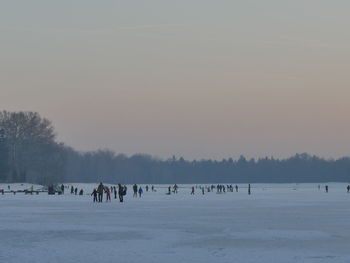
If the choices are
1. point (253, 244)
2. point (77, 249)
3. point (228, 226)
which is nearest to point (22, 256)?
point (77, 249)

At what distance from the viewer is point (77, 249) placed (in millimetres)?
18703

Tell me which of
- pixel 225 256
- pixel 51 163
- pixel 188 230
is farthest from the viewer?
pixel 51 163

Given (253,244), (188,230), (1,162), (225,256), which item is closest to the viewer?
(225,256)

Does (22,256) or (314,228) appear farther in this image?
(314,228)

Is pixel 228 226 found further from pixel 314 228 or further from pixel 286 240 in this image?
pixel 286 240

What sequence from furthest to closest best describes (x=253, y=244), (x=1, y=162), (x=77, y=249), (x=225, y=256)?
(x=1, y=162) → (x=253, y=244) → (x=77, y=249) → (x=225, y=256)

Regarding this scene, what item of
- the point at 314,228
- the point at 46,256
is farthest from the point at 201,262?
the point at 314,228

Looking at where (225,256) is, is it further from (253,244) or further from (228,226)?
(228,226)

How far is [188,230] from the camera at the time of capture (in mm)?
25078

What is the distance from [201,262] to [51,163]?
106m

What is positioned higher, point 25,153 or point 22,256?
point 25,153

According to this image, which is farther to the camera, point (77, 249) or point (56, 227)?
point (56, 227)

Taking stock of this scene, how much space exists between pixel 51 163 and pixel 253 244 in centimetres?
10220

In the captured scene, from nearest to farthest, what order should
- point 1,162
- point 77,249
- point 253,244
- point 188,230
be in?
point 77,249, point 253,244, point 188,230, point 1,162
